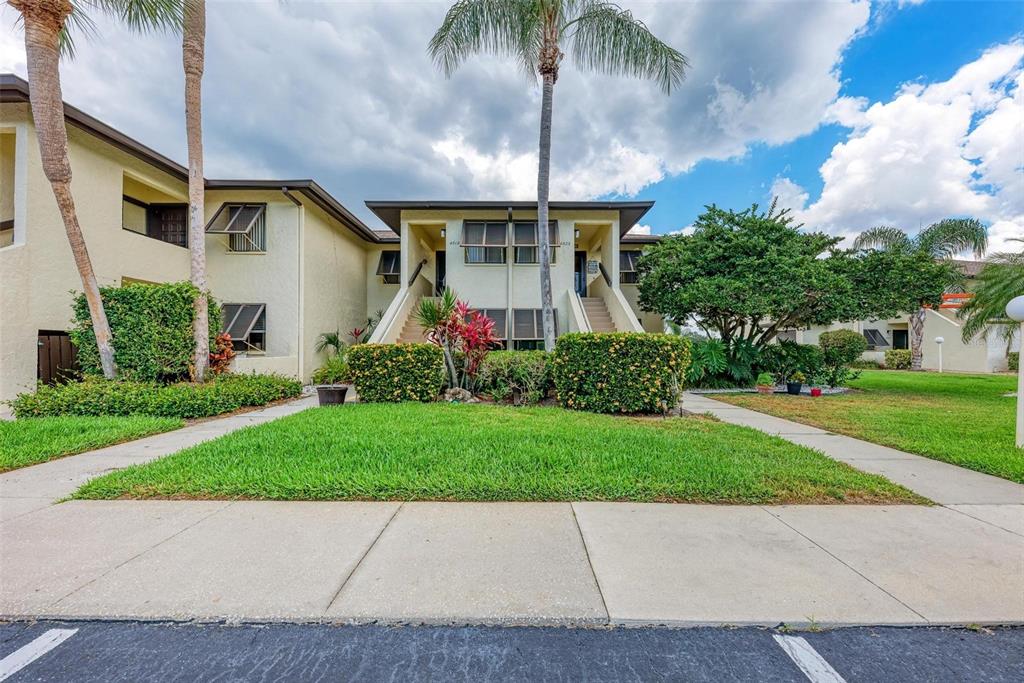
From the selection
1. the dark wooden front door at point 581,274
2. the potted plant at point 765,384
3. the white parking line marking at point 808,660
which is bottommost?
the white parking line marking at point 808,660

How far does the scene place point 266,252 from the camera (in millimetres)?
12805

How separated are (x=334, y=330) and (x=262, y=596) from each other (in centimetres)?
1370

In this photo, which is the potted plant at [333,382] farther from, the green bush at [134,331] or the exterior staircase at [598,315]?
the exterior staircase at [598,315]

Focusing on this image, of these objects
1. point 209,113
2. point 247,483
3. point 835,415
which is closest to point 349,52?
point 209,113

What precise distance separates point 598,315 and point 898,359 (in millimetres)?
20792

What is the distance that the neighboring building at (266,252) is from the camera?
27.4ft

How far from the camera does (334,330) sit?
14859mm

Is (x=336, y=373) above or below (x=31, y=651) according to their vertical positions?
above

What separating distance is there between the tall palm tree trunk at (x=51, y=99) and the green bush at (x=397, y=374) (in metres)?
5.12

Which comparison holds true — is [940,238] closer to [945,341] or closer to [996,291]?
[945,341]

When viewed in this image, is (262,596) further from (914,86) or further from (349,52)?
(914,86)

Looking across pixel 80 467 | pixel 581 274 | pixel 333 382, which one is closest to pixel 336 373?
pixel 333 382

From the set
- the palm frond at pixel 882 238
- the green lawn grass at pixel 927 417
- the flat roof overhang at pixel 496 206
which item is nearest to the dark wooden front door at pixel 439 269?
the flat roof overhang at pixel 496 206

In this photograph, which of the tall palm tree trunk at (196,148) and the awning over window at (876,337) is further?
the awning over window at (876,337)
